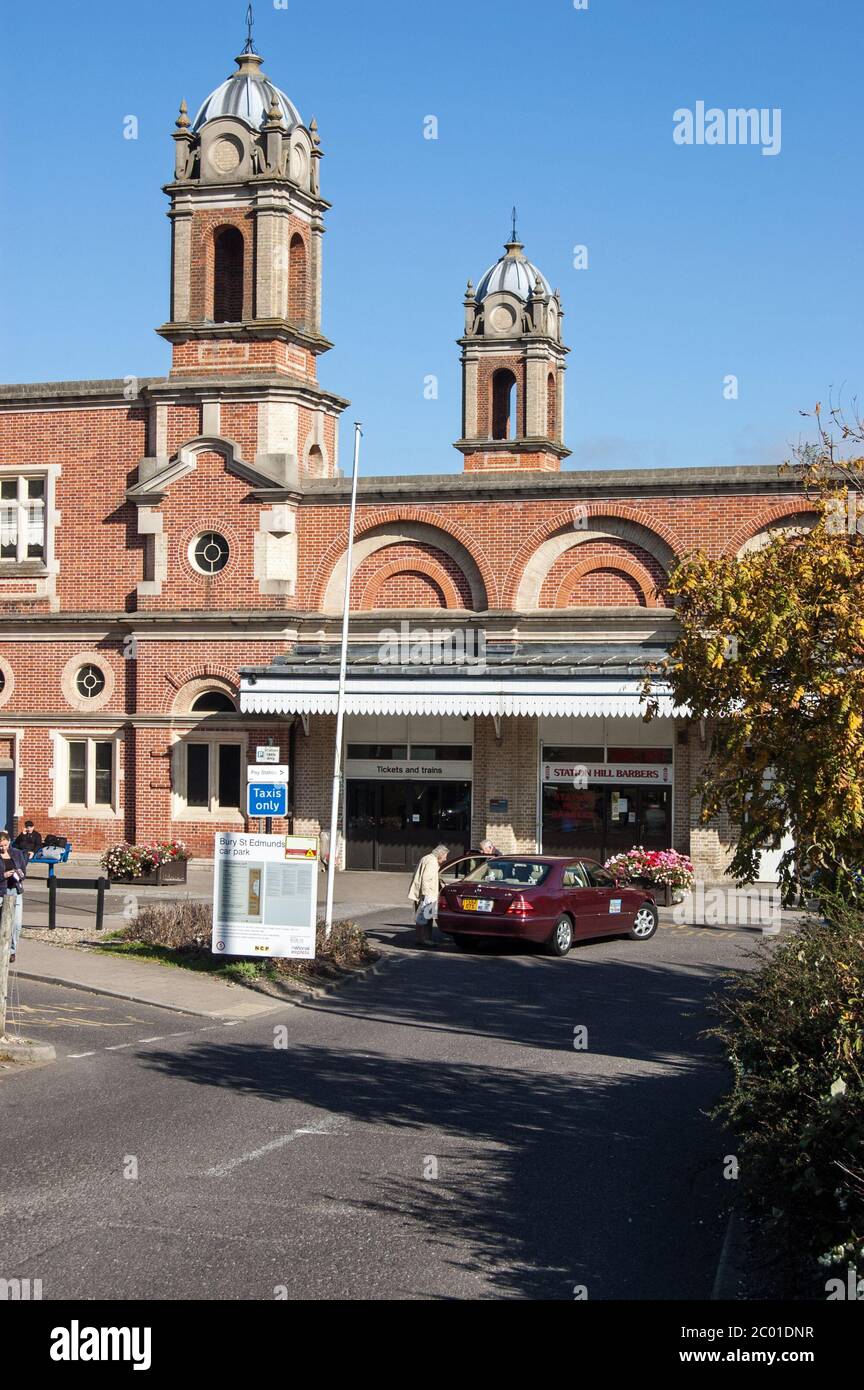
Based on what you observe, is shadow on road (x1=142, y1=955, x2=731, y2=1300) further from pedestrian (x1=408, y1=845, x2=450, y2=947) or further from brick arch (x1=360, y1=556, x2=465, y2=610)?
brick arch (x1=360, y1=556, x2=465, y2=610)

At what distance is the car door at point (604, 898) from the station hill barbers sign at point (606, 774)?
27.5ft

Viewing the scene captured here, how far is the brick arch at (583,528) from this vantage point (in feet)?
109

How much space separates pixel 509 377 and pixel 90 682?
26.2m

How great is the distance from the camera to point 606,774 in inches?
1309

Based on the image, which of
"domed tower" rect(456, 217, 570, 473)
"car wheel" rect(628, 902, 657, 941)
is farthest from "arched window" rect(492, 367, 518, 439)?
"car wheel" rect(628, 902, 657, 941)

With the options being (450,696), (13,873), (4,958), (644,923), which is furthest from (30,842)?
(4,958)

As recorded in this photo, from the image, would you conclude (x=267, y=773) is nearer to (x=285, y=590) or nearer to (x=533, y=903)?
(x=533, y=903)

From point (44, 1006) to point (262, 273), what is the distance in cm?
2104

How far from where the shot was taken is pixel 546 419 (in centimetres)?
5719

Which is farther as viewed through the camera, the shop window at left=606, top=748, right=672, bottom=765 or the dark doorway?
the dark doorway

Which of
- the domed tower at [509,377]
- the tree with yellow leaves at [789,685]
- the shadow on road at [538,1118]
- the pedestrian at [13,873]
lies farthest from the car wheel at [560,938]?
the domed tower at [509,377]

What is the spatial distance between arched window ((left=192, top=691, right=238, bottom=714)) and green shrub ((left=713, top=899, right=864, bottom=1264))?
24.7 m

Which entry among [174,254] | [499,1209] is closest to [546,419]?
[174,254]

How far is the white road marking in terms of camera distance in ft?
34.4
